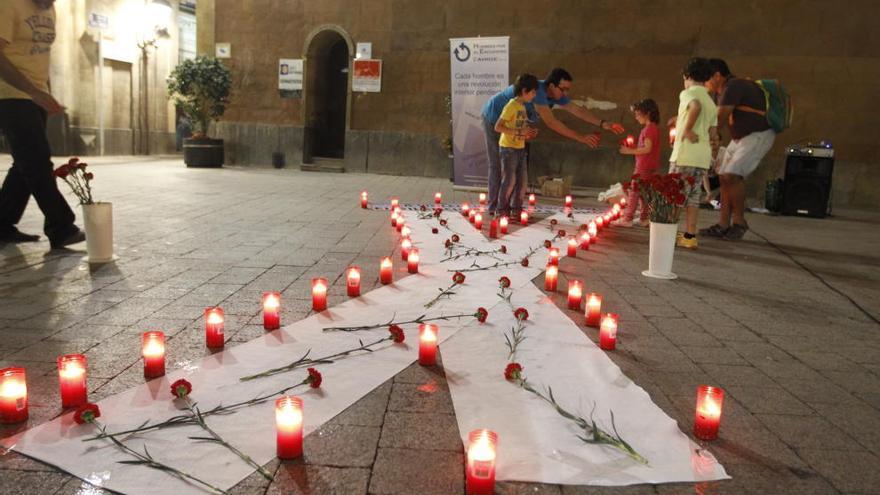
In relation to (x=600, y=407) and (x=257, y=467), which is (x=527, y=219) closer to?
(x=600, y=407)


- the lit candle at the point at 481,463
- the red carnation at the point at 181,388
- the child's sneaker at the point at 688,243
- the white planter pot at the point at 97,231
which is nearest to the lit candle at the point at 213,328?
the red carnation at the point at 181,388

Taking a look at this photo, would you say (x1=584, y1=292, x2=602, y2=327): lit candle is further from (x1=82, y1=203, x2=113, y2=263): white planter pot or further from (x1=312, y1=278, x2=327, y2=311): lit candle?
(x1=82, y1=203, x2=113, y2=263): white planter pot

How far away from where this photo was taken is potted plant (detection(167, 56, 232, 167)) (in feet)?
42.8

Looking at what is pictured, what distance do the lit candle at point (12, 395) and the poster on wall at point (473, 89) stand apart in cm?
859

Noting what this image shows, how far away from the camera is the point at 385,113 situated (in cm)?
1386

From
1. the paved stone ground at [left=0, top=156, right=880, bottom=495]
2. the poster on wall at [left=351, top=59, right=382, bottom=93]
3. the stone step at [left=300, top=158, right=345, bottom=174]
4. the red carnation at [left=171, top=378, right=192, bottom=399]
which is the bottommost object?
the paved stone ground at [left=0, top=156, right=880, bottom=495]

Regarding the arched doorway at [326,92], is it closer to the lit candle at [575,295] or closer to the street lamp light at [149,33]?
the street lamp light at [149,33]

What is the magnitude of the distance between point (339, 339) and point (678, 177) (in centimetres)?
315

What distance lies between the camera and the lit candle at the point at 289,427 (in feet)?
6.08

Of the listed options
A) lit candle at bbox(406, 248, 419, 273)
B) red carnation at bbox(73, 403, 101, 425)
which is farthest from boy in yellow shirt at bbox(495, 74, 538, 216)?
red carnation at bbox(73, 403, 101, 425)

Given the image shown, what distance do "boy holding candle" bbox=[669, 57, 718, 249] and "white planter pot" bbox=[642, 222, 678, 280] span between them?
1.08m

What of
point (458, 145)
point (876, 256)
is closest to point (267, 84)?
point (458, 145)

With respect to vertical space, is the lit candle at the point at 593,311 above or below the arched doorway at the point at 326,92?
below

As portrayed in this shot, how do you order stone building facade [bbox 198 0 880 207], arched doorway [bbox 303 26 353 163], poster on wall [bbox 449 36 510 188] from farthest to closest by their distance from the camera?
arched doorway [bbox 303 26 353 163] < stone building facade [bbox 198 0 880 207] < poster on wall [bbox 449 36 510 188]
